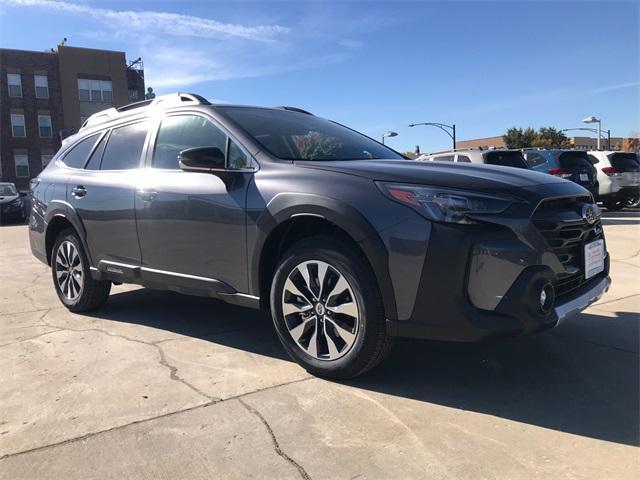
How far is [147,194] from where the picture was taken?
4340mm

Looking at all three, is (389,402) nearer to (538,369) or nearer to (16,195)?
(538,369)

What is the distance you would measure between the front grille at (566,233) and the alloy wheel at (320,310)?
3.70ft

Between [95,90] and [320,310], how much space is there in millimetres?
41808

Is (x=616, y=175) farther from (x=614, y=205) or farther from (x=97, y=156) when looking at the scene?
(x=97, y=156)

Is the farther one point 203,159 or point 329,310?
point 203,159

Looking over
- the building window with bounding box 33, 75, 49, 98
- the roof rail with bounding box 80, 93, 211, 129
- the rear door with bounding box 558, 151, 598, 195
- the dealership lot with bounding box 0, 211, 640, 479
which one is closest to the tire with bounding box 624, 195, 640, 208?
the rear door with bounding box 558, 151, 598, 195

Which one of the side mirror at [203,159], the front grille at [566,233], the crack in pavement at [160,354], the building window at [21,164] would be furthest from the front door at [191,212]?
the building window at [21,164]

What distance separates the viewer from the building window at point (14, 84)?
3734cm

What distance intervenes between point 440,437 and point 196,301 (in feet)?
11.7

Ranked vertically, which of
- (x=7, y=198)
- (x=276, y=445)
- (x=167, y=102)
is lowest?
(x=276, y=445)

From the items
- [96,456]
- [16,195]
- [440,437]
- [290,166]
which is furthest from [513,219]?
[16,195]

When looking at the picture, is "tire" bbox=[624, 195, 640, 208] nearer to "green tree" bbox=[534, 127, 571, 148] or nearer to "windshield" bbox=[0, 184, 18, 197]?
"windshield" bbox=[0, 184, 18, 197]

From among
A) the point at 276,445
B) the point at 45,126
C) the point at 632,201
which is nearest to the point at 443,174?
the point at 276,445

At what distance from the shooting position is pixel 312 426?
287cm
